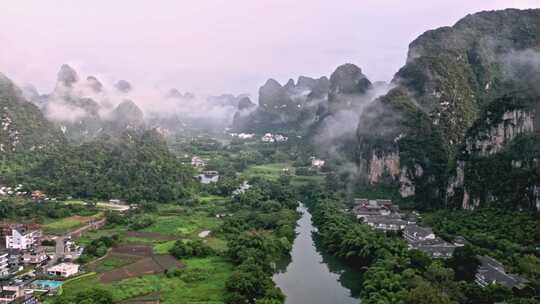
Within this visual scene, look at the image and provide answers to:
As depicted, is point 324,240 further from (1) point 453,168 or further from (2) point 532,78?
(2) point 532,78

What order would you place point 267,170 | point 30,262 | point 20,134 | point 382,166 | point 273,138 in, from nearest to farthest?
point 30,262 < point 382,166 < point 20,134 < point 267,170 < point 273,138

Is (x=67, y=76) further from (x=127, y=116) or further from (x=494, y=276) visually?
(x=494, y=276)

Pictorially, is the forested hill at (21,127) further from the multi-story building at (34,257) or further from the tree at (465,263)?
the tree at (465,263)

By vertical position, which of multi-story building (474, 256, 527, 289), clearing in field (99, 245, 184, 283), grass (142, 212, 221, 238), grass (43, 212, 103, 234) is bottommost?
grass (142, 212, 221, 238)

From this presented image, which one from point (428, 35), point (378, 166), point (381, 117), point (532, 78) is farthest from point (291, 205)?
point (428, 35)

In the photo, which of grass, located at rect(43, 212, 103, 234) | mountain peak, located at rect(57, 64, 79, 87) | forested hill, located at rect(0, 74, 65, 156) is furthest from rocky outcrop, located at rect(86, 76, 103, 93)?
grass, located at rect(43, 212, 103, 234)

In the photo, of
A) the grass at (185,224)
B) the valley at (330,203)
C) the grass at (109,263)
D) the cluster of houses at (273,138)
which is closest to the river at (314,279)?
the valley at (330,203)

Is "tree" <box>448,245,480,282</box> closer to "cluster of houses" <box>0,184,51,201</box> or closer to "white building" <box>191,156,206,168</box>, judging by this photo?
"cluster of houses" <box>0,184,51,201</box>

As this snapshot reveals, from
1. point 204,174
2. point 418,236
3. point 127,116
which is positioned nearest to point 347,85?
point 204,174
